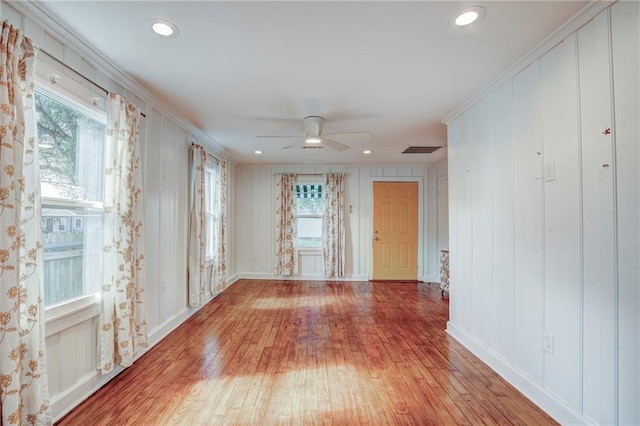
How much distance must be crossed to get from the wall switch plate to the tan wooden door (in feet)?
13.6

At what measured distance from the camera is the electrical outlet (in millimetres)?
1882

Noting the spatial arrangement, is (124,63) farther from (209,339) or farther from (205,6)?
(209,339)

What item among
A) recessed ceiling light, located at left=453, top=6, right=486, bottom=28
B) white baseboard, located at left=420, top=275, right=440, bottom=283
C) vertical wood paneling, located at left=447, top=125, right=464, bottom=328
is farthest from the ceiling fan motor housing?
white baseboard, located at left=420, top=275, right=440, bottom=283

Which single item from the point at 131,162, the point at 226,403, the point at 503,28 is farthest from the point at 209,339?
the point at 503,28

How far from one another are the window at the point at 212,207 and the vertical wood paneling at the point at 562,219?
4.18 metres

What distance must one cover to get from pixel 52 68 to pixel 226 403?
2434 mm

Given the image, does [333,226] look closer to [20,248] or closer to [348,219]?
[348,219]

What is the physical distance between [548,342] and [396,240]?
418 centimetres

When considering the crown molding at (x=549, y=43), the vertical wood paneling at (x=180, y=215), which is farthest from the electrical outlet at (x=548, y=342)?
the vertical wood paneling at (x=180, y=215)

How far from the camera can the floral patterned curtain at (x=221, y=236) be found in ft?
15.4

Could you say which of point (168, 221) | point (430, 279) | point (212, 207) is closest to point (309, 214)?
point (212, 207)

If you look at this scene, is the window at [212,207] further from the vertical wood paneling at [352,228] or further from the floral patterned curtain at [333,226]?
the vertical wood paneling at [352,228]

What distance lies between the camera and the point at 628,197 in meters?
1.42

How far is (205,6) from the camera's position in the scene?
5.18 feet
